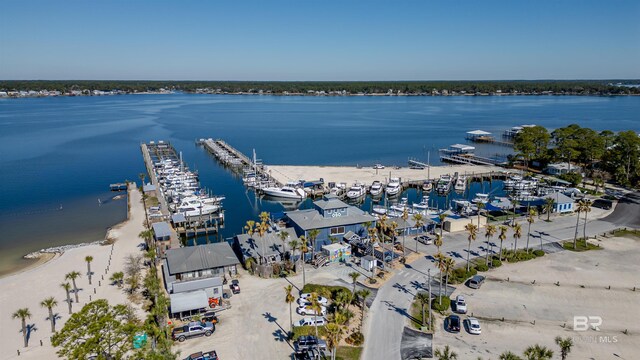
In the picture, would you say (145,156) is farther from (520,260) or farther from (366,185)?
(520,260)

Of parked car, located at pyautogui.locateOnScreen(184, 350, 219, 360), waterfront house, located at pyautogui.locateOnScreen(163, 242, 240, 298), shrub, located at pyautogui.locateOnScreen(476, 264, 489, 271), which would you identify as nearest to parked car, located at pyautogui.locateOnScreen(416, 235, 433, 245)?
shrub, located at pyautogui.locateOnScreen(476, 264, 489, 271)

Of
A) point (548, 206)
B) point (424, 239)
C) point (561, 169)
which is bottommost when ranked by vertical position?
point (424, 239)

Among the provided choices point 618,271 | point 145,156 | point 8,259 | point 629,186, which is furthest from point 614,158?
point 145,156

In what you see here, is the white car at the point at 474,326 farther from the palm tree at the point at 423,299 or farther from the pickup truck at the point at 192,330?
the pickup truck at the point at 192,330

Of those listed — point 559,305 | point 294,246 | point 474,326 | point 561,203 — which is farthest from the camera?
point 561,203

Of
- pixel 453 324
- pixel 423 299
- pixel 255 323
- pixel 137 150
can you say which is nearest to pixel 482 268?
pixel 423 299

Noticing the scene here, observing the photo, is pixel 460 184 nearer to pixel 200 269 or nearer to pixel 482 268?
pixel 482 268
